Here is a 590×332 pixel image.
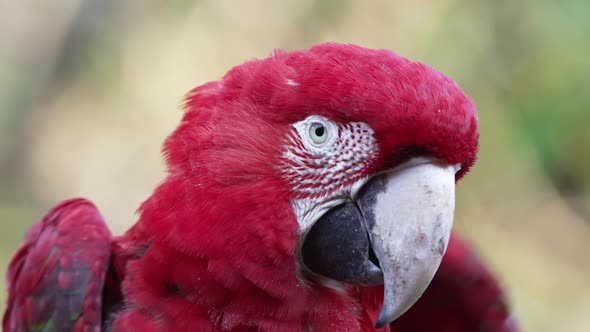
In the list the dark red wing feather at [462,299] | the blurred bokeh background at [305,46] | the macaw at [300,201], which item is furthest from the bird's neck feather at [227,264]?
the blurred bokeh background at [305,46]

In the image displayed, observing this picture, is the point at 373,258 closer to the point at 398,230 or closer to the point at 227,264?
the point at 398,230

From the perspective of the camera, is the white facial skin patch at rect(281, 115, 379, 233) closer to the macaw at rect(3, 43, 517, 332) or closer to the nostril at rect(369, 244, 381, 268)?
the macaw at rect(3, 43, 517, 332)

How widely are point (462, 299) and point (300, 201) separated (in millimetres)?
906

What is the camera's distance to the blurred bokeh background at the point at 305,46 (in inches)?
142

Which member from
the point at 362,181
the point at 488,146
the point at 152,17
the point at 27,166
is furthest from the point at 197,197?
the point at 27,166

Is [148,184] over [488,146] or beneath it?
beneath

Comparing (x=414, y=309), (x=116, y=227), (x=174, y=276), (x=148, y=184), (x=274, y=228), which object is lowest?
(x=116, y=227)

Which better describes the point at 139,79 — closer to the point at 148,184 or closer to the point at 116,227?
the point at 148,184

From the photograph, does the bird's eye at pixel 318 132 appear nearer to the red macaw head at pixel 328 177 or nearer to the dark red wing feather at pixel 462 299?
the red macaw head at pixel 328 177

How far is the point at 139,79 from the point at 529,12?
2250mm

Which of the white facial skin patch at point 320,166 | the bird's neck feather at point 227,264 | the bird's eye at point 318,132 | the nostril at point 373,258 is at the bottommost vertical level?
the bird's neck feather at point 227,264

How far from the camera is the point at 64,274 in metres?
A: 1.76

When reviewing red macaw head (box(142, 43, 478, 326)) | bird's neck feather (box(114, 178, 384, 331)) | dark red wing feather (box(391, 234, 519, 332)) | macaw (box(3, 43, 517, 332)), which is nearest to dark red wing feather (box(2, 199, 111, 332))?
macaw (box(3, 43, 517, 332))

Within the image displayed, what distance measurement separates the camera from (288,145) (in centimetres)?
150
